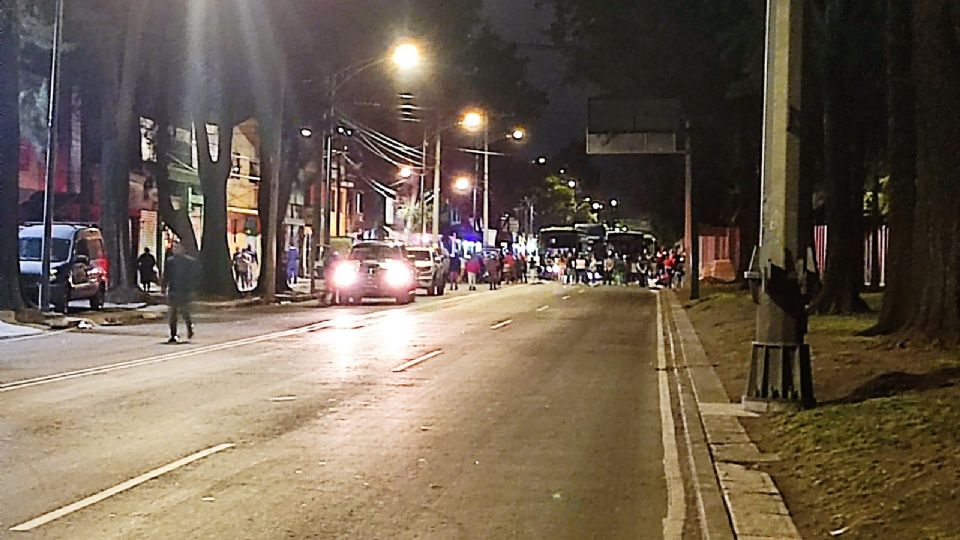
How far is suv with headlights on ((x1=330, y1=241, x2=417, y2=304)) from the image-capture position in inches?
1537

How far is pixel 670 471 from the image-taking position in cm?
1106

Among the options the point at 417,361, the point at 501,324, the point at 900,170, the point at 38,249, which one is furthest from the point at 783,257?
the point at 38,249

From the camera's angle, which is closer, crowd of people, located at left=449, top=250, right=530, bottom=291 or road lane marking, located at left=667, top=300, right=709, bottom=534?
road lane marking, located at left=667, top=300, right=709, bottom=534

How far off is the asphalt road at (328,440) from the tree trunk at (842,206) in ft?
19.7

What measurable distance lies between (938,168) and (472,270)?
145 feet

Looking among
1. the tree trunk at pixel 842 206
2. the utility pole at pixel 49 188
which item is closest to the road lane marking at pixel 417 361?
the tree trunk at pixel 842 206

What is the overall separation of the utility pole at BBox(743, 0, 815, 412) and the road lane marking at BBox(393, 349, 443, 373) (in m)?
6.26

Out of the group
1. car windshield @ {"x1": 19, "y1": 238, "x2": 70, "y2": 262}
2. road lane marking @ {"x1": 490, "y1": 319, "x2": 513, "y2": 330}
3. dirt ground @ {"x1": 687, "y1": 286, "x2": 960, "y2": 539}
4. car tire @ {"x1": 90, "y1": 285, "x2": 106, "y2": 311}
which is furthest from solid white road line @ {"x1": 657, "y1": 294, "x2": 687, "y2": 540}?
car tire @ {"x1": 90, "y1": 285, "x2": 106, "y2": 311}

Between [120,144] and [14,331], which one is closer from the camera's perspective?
[14,331]

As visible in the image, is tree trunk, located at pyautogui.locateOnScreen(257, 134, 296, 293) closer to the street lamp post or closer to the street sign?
the street lamp post

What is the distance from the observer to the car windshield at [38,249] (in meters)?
31.1

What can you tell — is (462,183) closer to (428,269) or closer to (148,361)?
(428,269)

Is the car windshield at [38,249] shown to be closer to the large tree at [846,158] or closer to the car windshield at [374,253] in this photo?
the car windshield at [374,253]

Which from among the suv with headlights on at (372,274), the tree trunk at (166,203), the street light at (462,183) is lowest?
the suv with headlights on at (372,274)
